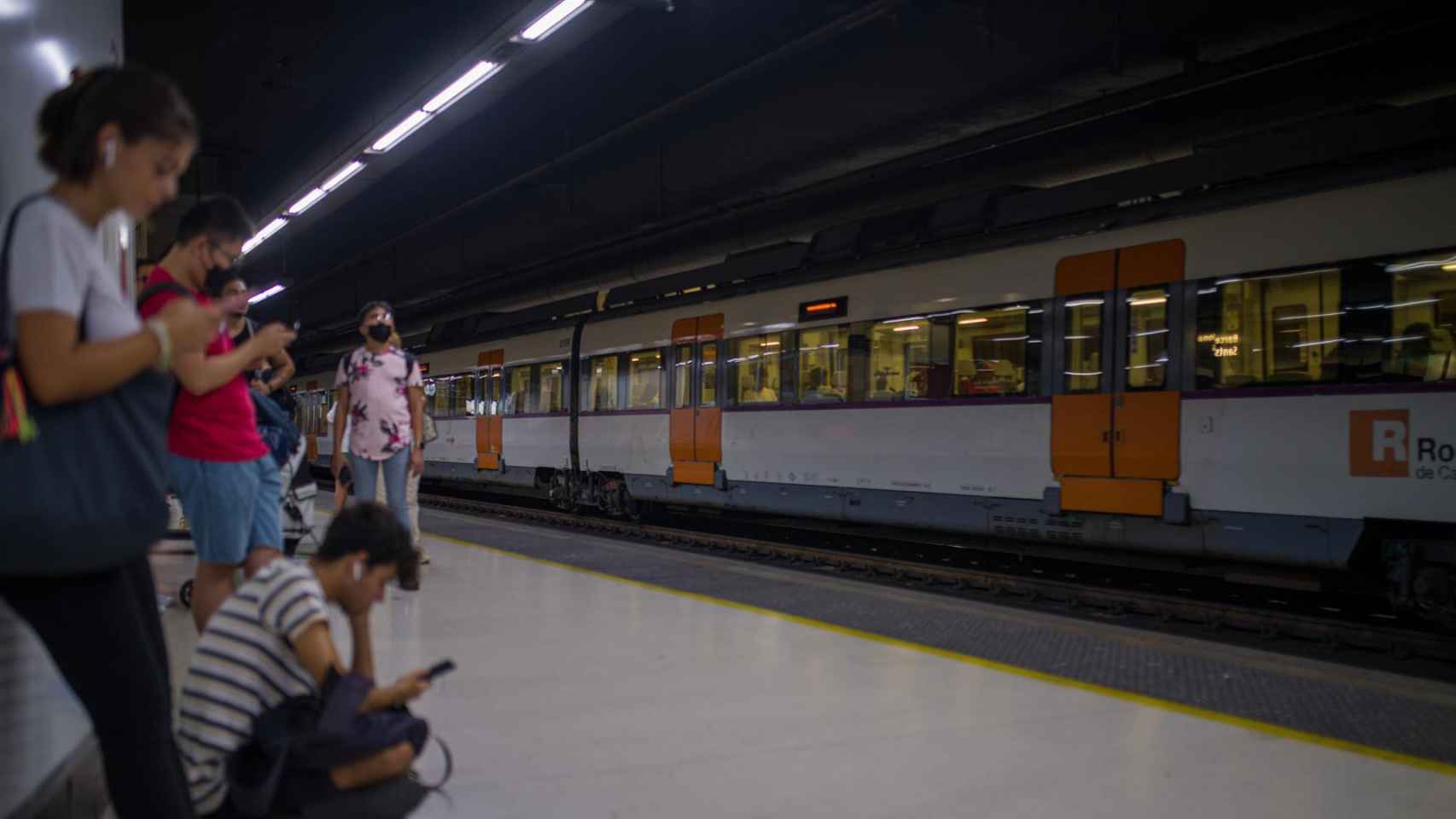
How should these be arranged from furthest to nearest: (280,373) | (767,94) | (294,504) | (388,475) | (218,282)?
(767,94)
(388,475)
(294,504)
(280,373)
(218,282)

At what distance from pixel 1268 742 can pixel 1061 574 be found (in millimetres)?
6561

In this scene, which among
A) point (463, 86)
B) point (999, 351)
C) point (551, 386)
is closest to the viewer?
point (999, 351)

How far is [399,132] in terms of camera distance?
1210 cm

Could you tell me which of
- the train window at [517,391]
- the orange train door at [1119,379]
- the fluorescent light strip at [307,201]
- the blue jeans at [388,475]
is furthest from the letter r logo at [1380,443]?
the fluorescent light strip at [307,201]

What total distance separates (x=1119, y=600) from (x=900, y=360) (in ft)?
11.0

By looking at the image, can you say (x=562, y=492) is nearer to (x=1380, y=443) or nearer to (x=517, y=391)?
(x=517, y=391)

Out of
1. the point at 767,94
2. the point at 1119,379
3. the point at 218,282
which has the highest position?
the point at 767,94

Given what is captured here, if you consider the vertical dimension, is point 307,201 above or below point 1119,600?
above

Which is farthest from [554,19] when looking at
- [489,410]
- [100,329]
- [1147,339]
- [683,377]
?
[489,410]

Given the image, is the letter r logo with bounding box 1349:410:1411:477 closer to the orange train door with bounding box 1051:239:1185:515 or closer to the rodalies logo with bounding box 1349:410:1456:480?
the rodalies logo with bounding box 1349:410:1456:480

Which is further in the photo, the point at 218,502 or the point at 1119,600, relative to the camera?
the point at 1119,600

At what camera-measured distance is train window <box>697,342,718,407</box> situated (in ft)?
42.9

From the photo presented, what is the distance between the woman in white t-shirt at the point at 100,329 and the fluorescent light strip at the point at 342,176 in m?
12.4

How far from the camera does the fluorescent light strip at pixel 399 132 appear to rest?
11453 millimetres
